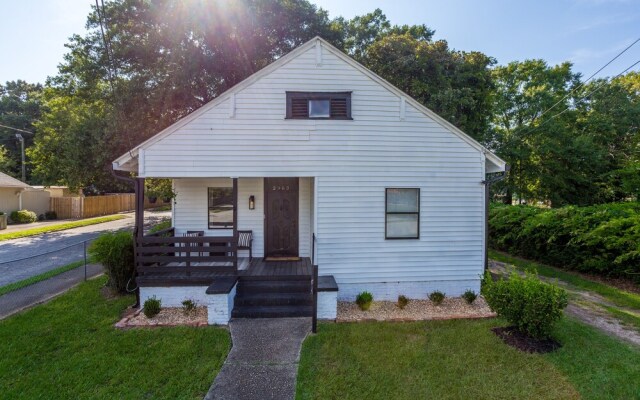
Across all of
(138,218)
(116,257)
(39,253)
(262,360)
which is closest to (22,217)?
(39,253)

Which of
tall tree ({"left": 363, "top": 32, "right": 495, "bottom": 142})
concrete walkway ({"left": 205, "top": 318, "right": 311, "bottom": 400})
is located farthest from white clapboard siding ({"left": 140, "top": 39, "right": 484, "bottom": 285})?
tall tree ({"left": 363, "top": 32, "right": 495, "bottom": 142})

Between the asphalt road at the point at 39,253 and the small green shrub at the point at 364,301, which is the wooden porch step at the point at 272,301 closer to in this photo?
the small green shrub at the point at 364,301

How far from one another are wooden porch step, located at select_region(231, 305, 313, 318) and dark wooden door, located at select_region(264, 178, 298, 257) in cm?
233

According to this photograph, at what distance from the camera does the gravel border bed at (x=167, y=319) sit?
5.86 meters

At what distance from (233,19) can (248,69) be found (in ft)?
7.38

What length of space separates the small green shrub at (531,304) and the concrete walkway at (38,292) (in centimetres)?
962

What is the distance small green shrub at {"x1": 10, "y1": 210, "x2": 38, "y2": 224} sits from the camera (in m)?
20.7

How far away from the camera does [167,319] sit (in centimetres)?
614

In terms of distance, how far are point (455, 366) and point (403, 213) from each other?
3.64 metres

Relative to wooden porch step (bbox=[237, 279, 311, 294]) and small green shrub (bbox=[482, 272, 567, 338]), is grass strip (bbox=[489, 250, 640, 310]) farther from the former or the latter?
wooden porch step (bbox=[237, 279, 311, 294])

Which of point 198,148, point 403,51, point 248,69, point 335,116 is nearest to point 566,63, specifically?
point 403,51

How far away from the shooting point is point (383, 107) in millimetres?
7344

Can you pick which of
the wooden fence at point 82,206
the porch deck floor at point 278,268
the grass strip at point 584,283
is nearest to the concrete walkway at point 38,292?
the porch deck floor at point 278,268

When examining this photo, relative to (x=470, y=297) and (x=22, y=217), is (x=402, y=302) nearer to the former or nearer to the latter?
(x=470, y=297)
